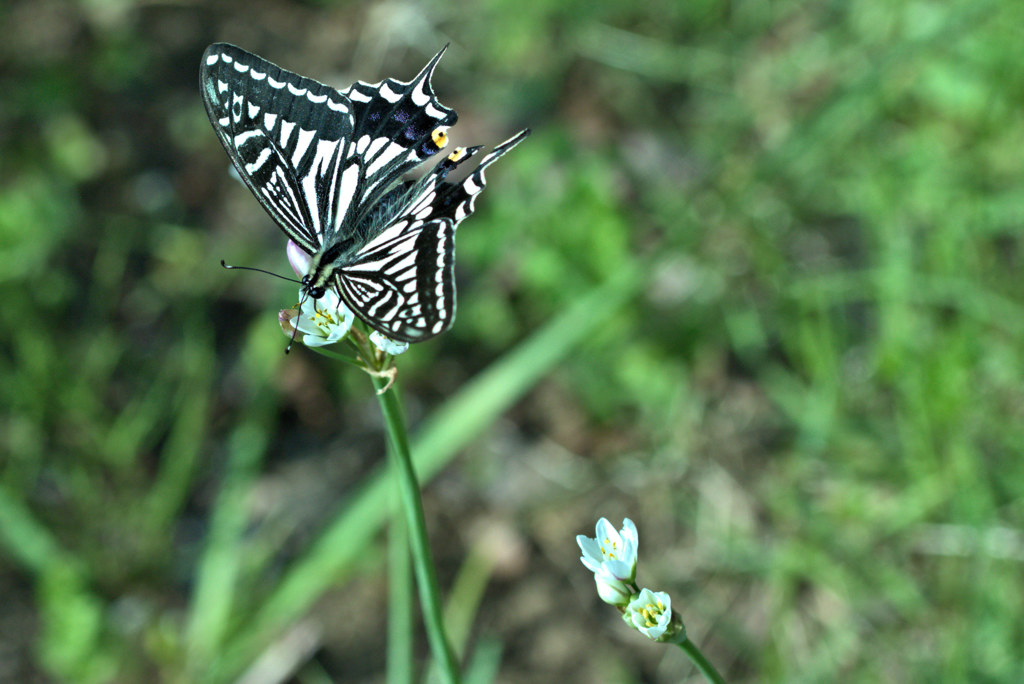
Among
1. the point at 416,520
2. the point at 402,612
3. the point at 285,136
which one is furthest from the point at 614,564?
the point at 285,136

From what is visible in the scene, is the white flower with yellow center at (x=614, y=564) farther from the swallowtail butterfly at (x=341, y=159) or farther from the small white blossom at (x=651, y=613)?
the swallowtail butterfly at (x=341, y=159)

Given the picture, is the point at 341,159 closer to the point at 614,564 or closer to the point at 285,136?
the point at 285,136

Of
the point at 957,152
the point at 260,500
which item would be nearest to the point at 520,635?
the point at 260,500

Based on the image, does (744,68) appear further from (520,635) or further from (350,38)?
(520,635)

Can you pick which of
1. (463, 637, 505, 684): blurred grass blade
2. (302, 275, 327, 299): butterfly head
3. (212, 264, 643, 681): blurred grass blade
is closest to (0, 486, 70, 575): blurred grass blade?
(212, 264, 643, 681): blurred grass blade

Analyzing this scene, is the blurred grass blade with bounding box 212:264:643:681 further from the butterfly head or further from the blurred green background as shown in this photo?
the butterfly head

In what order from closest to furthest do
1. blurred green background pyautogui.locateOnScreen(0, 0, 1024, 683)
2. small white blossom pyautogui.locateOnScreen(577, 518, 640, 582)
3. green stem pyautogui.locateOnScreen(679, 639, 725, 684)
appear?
green stem pyautogui.locateOnScreen(679, 639, 725, 684) → small white blossom pyautogui.locateOnScreen(577, 518, 640, 582) → blurred green background pyautogui.locateOnScreen(0, 0, 1024, 683)
